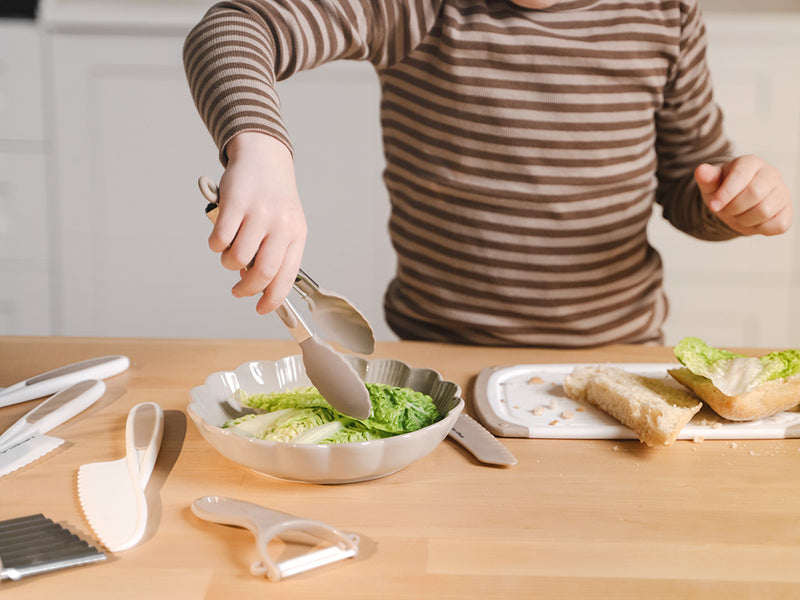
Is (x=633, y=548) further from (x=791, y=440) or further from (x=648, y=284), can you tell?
(x=648, y=284)

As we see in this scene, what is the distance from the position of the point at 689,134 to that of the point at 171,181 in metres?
1.47

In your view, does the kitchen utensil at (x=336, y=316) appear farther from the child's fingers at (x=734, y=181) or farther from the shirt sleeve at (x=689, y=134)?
the shirt sleeve at (x=689, y=134)

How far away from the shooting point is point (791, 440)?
2.58 feet

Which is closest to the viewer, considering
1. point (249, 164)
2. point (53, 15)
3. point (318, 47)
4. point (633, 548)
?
point (633, 548)

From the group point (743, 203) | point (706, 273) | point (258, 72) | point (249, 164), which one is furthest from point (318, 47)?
point (706, 273)

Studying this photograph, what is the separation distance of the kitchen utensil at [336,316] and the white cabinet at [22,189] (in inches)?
68.7

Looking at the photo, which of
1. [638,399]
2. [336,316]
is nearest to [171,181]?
[336,316]

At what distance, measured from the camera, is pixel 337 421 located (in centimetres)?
70

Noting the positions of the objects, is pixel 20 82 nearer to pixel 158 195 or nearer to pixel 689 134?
pixel 158 195

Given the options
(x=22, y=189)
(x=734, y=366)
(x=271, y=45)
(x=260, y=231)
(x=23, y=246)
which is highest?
(x=271, y=45)

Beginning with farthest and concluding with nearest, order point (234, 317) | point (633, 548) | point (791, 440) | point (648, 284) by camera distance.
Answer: point (234, 317), point (648, 284), point (791, 440), point (633, 548)

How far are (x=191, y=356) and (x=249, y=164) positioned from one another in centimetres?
42

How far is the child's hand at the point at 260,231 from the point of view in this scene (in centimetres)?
63

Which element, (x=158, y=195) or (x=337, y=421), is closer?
(x=337, y=421)
